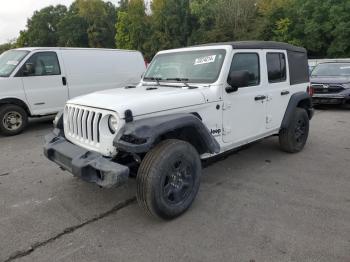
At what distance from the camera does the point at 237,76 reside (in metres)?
3.96

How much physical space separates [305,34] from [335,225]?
36.4m

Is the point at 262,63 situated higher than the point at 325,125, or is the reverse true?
the point at 262,63

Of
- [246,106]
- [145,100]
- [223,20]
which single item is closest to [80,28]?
[223,20]

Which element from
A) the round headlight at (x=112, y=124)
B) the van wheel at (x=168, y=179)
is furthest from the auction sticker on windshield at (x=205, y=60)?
the round headlight at (x=112, y=124)

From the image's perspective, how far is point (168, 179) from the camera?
138 inches

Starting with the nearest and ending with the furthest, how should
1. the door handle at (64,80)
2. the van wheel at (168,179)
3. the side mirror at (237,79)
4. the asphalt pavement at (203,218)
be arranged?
the asphalt pavement at (203,218), the van wheel at (168,179), the side mirror at (237,79), the door handle at (64,80)

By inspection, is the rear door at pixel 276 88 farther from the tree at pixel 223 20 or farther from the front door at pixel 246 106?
the tree at pixel 223 20

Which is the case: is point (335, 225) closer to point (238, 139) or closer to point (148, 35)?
point (238, 139)

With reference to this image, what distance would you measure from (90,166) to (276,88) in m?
3.25

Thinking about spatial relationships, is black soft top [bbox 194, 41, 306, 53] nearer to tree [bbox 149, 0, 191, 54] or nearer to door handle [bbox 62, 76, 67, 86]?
door handle [bbox 62, 76, 67, 86]

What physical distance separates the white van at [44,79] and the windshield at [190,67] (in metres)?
3.77

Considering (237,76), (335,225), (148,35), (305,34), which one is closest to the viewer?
(335,225)

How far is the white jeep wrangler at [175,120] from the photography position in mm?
3273

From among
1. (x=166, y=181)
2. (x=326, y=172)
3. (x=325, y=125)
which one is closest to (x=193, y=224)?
(x=166, y=181)
